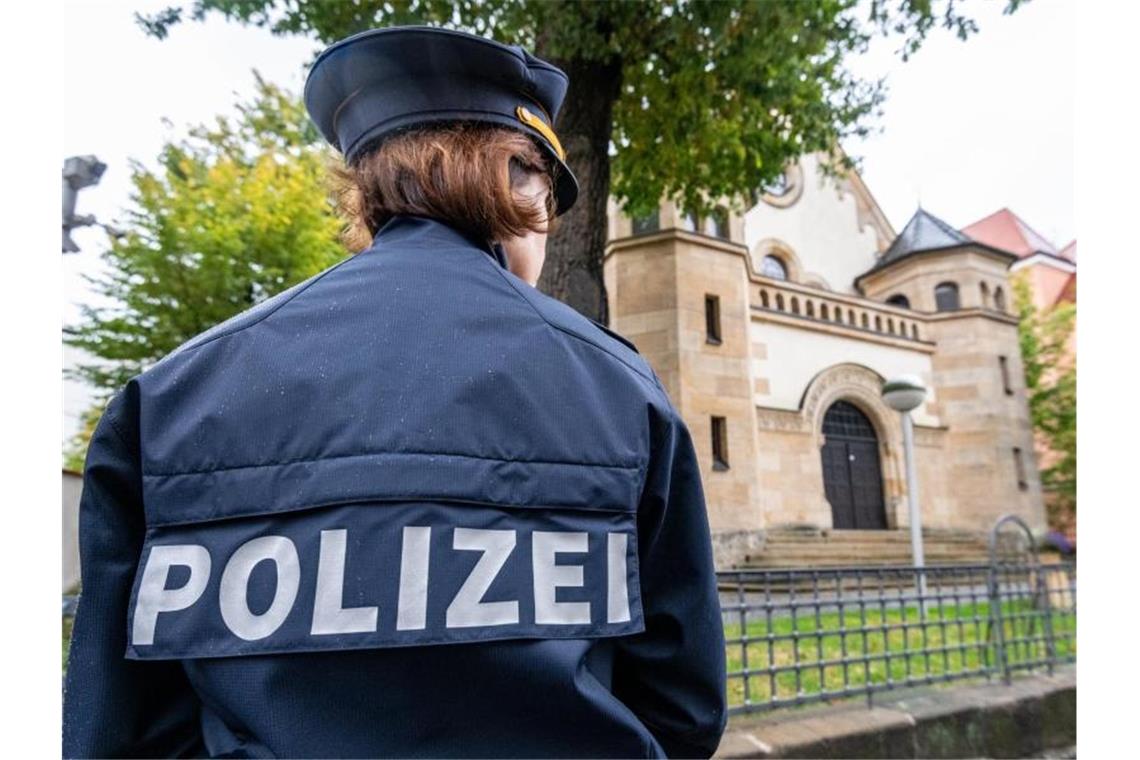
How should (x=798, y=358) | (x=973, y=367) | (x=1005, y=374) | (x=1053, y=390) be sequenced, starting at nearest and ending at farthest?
(x=798, y=358) < (x=973, y=367) < (x=1005, y=374) < (x=1053, y=390)

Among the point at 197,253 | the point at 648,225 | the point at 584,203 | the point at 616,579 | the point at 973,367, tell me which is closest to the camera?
the point at 616,579

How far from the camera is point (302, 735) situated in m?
0.91

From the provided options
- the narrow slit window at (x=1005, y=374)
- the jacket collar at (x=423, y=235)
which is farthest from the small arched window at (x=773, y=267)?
the jacket collar at (x=423, y=235)

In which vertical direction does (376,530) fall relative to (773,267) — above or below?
below

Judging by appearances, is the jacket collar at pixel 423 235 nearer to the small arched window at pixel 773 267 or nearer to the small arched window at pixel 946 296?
the small arched window at pixel 773 267

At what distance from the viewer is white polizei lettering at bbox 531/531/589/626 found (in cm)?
96

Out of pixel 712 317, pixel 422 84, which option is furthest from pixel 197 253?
pixel 422 84

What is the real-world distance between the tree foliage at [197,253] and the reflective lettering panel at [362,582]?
957 cm

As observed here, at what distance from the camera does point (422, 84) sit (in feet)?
4.11

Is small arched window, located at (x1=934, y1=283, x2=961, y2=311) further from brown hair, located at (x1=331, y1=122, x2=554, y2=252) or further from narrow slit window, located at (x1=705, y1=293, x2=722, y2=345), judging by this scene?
brown hair, located at (x1=331, y1=122, x2=554, y2=252)

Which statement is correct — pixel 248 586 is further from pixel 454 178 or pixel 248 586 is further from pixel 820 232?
pixel 820 232

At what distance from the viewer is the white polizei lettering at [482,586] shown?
92cm

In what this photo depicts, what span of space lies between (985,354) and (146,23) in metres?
A: 18.7

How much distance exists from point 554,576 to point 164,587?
50 centimetres
